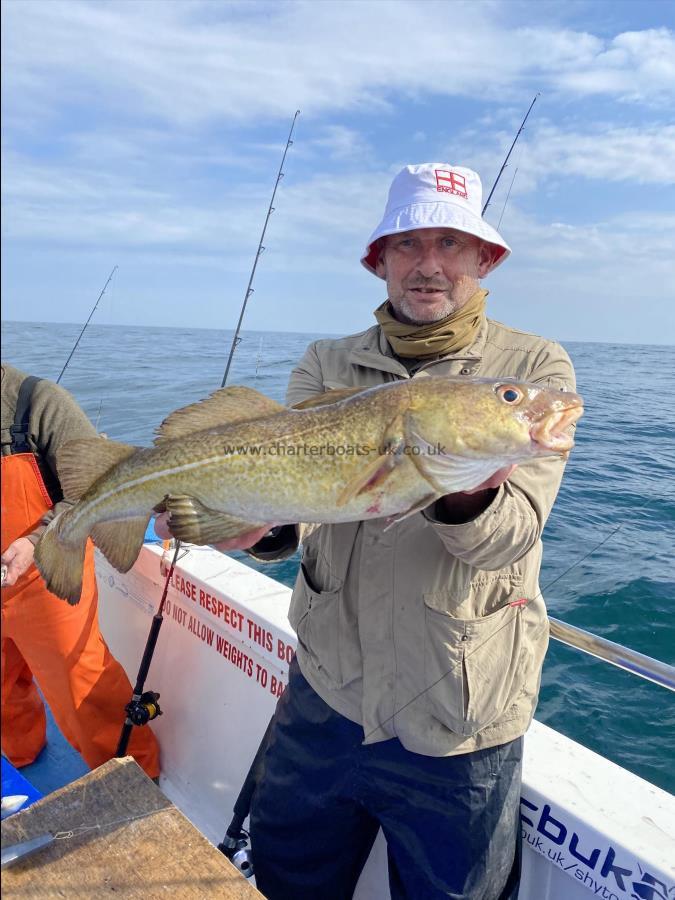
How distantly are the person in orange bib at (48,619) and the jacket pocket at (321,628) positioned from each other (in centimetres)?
158

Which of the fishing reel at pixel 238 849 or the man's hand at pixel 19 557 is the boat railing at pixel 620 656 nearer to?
the fishing reel at pixel 238 849

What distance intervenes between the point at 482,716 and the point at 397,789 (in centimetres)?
46

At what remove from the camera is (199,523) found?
2.06 m

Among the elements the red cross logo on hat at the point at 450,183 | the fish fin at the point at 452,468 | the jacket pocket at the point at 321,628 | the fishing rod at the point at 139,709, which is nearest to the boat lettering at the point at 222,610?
the fishing rod at the point at 139,709

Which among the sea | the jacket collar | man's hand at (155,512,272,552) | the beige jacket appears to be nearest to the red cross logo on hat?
the jacket collar

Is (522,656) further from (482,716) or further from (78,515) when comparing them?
(78,515)

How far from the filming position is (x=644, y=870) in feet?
6.79

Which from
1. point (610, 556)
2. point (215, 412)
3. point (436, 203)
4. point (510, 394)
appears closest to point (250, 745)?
point (215, 412)

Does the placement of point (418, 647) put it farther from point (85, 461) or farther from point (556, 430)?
point (85, 461)

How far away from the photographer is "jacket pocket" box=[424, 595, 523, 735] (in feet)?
7.07

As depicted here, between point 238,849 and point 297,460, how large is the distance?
2289mm

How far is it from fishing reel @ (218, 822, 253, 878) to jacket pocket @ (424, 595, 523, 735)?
61.8 inches

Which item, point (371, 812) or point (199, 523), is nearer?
point (199, 523)

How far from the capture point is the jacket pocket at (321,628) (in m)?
2.40
